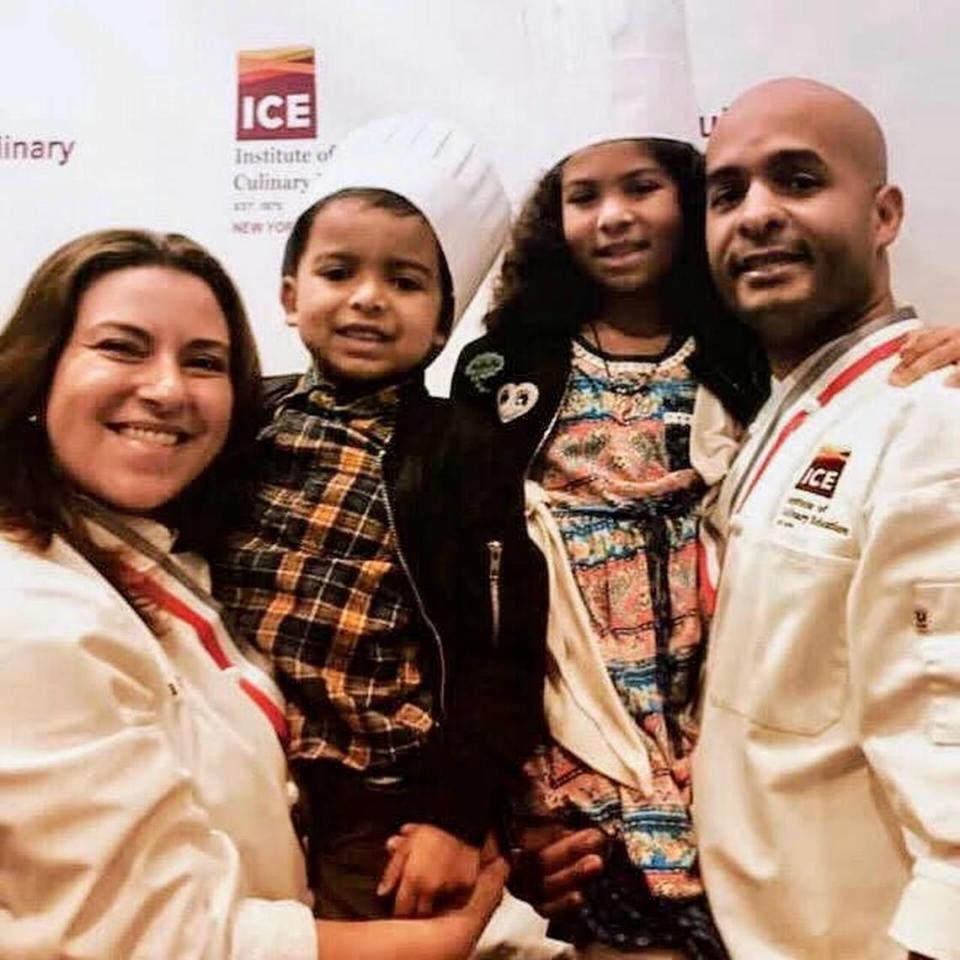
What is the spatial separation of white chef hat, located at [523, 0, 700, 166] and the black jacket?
453 mm

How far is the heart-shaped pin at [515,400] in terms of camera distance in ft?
4.41

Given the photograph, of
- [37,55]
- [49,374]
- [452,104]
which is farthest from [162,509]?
[37,55]

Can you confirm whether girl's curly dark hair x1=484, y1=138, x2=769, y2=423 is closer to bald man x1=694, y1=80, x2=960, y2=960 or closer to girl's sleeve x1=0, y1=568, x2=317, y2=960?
bald man x1=694, y1=80, x2=960, y2=960

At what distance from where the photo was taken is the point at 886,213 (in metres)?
1.28

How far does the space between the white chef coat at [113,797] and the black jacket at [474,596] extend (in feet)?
0.69

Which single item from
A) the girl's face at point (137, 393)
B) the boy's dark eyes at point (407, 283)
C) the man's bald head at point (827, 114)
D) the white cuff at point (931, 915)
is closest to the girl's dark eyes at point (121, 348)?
the girl's face at point (137, 393)

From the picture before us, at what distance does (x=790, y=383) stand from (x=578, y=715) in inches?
16.1

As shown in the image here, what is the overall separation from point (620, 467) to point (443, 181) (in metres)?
0.37

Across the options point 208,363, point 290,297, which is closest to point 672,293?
point 290,297

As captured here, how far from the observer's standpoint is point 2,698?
2.88 feet

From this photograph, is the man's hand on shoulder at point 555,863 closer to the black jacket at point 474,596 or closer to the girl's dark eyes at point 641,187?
the black jacket at point 474,596

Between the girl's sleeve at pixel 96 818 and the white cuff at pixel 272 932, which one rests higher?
the girl's sleeve at pixel 96 818

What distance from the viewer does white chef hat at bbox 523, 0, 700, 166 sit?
142 cm

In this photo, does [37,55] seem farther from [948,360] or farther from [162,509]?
[948,360]
